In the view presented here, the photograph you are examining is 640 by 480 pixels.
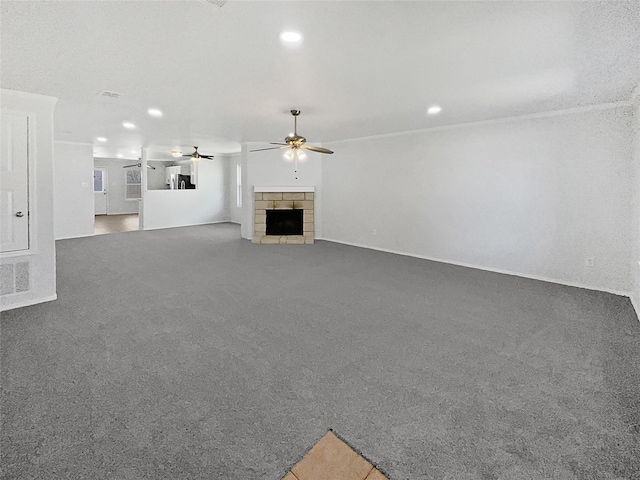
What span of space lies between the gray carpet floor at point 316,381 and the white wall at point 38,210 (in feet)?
0.86

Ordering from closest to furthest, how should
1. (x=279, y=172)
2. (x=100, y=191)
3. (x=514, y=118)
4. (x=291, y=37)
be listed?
(x=291, y=37) < (x=514, y=118) < (x=279, y=172) < (x=100, y=191)

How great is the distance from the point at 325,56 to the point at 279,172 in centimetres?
569

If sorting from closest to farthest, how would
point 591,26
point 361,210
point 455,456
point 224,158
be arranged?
1. point 455,456
2. point 591,26
3. point 361,210
4. point 224,158

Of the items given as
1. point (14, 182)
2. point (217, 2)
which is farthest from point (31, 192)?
point (217, 2)

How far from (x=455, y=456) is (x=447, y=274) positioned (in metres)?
4.01

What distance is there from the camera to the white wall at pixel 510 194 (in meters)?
4.50

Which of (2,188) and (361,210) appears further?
(361,210)

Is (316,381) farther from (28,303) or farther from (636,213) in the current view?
(636,213)

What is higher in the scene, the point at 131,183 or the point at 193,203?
the point at 131,183

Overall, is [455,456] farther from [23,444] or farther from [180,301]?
[180,301]

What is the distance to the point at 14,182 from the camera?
150 inches

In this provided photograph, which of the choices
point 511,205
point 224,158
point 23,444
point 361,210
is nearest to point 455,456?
point 23,444

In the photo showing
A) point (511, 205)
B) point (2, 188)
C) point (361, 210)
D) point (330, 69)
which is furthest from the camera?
point (361, 210)

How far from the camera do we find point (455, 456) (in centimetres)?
175
